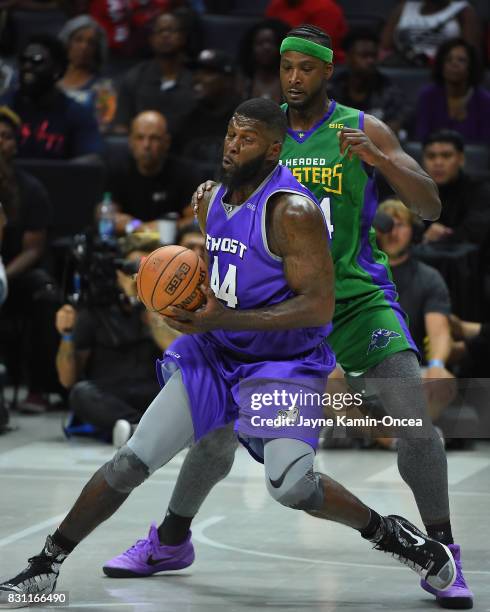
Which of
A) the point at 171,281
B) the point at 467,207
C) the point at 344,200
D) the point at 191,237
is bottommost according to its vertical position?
the point at 191,237

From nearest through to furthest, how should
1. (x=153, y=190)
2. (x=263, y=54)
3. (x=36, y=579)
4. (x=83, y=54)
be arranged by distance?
(x=36, y=579) → (x=153, y=190) → (x=263, y=54) → (x=83, y=54)

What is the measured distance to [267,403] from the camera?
185 inches

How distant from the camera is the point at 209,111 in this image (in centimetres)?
1055

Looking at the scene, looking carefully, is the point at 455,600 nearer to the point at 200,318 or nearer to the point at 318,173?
the point at 200,318

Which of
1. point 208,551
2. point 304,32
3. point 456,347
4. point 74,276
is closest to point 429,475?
point 208,551

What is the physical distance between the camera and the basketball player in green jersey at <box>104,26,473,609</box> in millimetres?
5078

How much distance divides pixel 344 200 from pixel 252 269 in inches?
27.1

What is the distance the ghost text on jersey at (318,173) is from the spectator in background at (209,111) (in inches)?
201

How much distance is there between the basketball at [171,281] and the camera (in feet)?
15.4

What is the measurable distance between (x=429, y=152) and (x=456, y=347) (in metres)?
1.48

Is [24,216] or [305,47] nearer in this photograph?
[305,47]

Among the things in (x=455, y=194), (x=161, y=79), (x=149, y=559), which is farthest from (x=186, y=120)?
(x=149, y=559)

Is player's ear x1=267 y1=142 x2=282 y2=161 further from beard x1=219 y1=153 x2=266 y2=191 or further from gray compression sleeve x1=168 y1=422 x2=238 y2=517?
gray compression sleeve x1=168 y1=422 x2=238 y2=517

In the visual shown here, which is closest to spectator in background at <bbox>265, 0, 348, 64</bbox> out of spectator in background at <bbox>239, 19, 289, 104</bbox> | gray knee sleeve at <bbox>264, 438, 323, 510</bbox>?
spectator in background at <bbox>239, 19, 289, 104</bbox>
